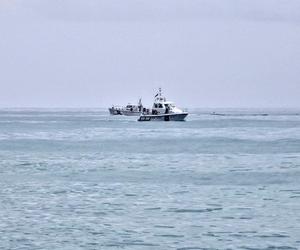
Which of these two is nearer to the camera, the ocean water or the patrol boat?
the ocean water

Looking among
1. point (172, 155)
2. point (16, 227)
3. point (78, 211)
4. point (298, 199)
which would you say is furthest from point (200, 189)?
→ point (172, 155)

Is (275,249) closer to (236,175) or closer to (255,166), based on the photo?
(236,175)

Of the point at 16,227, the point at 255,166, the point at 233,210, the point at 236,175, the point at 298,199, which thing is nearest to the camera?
the point at 16,227

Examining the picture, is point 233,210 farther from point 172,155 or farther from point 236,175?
point 172,155

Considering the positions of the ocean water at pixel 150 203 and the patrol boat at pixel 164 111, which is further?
the patrol boat at pixel 164 111

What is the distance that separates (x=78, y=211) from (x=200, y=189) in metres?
9.04

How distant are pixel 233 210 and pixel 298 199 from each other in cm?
461

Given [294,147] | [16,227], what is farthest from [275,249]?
[294,147]

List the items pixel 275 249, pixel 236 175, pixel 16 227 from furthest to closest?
pixel 236 175 < pixel 16 227 < pixel 275 249

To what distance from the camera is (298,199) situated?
107 ft

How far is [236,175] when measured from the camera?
4391cm

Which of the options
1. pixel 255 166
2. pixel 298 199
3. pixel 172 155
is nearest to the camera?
pixel 298 199

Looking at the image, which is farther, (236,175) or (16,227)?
(236,175)

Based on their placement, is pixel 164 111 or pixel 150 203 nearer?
pixel 150 203
